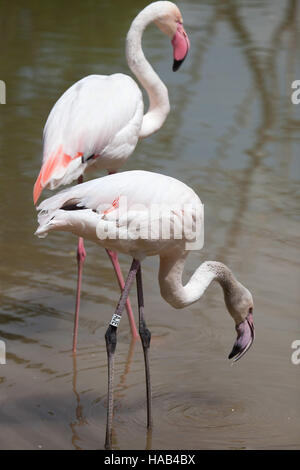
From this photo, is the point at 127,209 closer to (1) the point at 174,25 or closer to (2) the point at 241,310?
(2) the point at 241,310

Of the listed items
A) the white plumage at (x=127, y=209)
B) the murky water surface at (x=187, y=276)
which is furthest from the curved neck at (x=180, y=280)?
the murky water surface at (x=187, y=276)

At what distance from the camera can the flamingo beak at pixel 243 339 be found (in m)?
4.22

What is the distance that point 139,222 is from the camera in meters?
4.07

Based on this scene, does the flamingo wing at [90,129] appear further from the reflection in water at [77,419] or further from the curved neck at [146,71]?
the reflection in water at [77,419]

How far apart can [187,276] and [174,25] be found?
158 centimetres

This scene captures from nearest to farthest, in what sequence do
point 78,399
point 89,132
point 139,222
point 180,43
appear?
point 139,222 → point 78,399 → point 89,132 → point 180,43

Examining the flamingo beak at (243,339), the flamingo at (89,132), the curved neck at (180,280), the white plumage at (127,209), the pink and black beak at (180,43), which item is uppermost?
the pink and black beak at (180,43)

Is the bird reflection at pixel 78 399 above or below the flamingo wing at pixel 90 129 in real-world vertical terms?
below

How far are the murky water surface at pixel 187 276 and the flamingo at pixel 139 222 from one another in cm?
29

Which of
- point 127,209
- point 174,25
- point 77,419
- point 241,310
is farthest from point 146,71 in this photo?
point 77,419

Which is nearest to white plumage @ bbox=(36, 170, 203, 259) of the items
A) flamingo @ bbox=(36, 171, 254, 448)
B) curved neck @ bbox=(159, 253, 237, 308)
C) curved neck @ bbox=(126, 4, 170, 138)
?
flamingo @ bbox=(36, 171, 254, 448)

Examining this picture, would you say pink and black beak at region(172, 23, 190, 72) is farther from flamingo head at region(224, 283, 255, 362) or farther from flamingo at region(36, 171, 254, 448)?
flamingo head at region(224, 283, 255, 362)

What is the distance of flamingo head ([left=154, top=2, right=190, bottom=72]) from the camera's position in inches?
223

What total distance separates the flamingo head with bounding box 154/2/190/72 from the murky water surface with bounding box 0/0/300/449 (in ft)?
4.13
